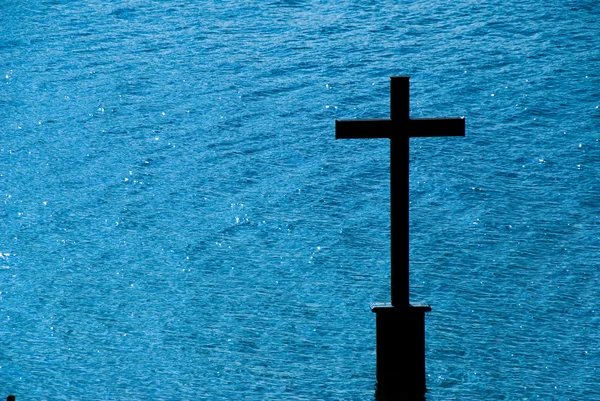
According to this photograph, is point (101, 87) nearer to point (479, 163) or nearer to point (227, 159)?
point (227, 159)

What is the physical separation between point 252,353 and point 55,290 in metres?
2.16

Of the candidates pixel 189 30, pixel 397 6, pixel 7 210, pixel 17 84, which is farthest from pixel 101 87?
pixel 397 6

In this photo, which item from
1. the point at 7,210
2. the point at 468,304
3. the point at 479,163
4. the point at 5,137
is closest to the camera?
the point at 468,304

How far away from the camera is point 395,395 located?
6520mm

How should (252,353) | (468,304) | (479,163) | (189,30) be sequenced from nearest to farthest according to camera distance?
(252,353), (468,304), (479,163), (189,30)

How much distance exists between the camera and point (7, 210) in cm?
1063

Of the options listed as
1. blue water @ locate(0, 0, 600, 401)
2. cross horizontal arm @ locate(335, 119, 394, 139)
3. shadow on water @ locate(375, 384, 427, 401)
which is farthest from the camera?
blue water @ locate(0, 0, 600, 401)

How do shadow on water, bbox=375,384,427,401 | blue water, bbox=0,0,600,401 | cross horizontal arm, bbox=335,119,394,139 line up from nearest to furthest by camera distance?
1. cross horizontal arm, bbox=335,119,394,139
2. shadow on water, bbox=375,384,427,401
3. blue water, bbox=0,0,600,401

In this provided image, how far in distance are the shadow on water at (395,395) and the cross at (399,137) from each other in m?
0.57

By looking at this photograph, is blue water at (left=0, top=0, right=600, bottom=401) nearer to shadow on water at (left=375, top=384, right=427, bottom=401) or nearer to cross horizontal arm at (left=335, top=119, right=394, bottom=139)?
shadow on water at (left=375, top=384, right=427, bottom=401)

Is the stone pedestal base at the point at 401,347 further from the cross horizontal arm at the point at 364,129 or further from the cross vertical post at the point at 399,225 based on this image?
the cross horizontal arm at the point at 364,129

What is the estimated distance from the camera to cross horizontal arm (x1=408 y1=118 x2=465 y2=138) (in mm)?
6414

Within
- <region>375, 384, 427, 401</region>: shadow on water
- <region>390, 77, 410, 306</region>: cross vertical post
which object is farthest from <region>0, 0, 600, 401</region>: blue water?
<region>390, 77, 410, 306</region>: cross vertical post

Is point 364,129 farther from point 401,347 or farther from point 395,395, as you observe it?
point 395,395
